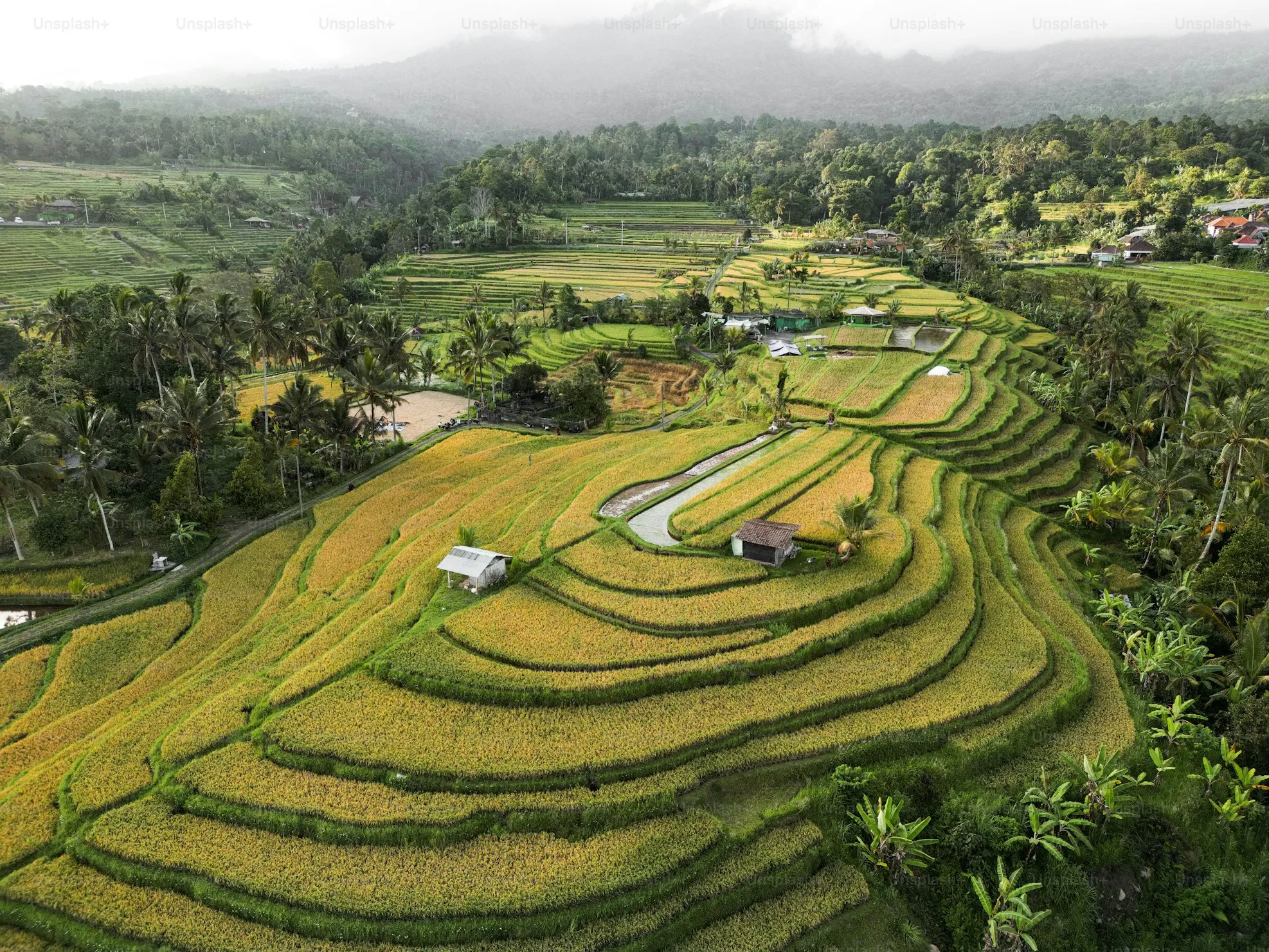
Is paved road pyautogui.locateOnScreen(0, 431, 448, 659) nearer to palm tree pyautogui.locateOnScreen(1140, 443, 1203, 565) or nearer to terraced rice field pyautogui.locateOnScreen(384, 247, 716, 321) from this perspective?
palm tree pyautogui.locateOnScreen(1140, 443, 1203, 565)

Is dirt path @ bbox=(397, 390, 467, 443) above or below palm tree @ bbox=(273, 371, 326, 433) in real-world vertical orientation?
below

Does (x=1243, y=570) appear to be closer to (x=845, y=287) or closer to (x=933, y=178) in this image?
(x=845, y=287)

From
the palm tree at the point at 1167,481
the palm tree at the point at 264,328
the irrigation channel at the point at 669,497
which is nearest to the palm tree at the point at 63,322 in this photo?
the palm tree at the point at 264,328

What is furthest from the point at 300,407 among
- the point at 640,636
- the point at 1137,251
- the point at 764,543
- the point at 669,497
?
the point at 1137,251

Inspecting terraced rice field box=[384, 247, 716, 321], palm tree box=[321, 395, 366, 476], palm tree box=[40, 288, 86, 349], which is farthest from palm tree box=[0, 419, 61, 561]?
terraced rice field box=[384, 247, 716, 321]

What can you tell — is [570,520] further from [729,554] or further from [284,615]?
[284,615]

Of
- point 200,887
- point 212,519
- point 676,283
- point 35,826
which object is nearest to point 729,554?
point 200,887
